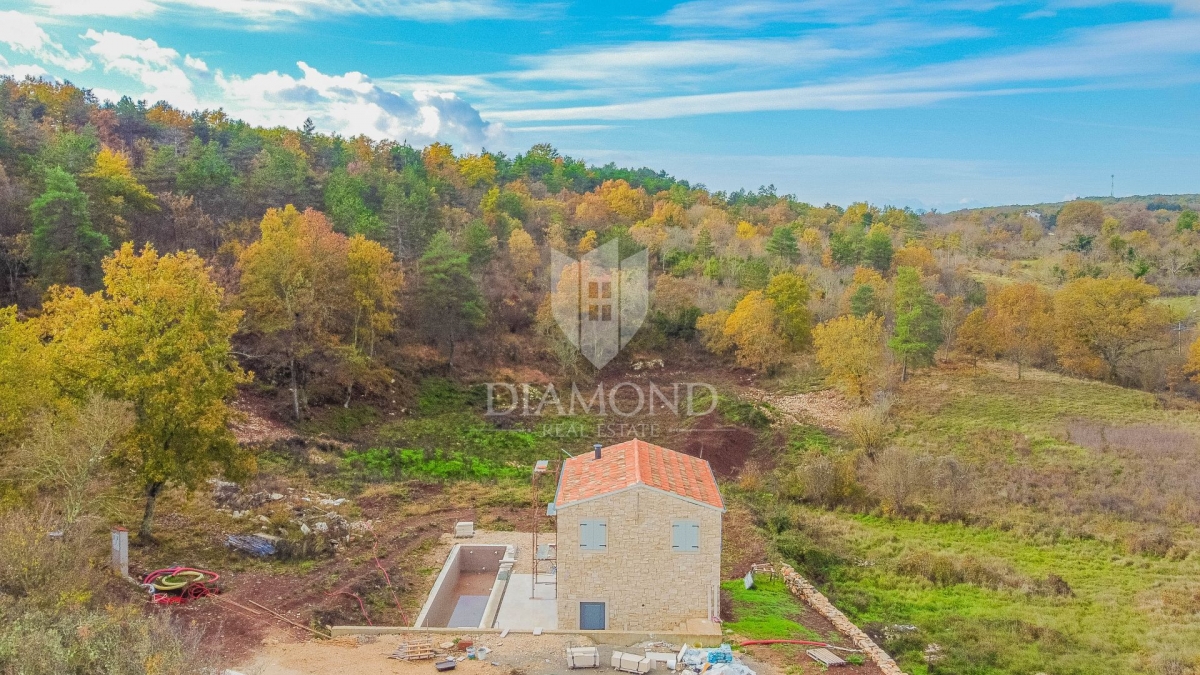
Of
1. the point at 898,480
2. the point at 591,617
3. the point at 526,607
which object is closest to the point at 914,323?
the point at 898,480

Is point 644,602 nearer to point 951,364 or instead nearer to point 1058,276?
point 951,364

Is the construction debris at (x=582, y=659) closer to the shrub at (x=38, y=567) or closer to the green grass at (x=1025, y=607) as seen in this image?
the green grass at (x=1025, y=607)

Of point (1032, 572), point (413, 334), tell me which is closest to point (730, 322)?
point (413, 334)

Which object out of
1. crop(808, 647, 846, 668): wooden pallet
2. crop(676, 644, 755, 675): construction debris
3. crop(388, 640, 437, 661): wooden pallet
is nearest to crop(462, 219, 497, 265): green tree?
crop(388, 640, 437, 661): wooden pallet

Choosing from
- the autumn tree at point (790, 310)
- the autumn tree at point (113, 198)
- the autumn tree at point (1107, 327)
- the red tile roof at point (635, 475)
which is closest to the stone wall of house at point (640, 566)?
the red tile roof at point (635, 475)

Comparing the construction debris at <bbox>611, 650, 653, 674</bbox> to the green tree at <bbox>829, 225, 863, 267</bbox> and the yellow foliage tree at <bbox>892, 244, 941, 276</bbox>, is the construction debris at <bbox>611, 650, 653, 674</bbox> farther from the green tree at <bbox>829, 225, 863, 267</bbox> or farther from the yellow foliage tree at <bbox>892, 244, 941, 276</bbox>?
the yellow foliage tree at <bbox>892, 244, 941, 276</bbox>
